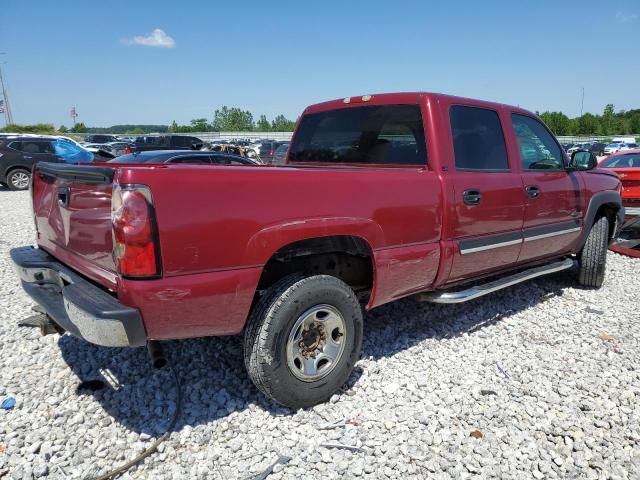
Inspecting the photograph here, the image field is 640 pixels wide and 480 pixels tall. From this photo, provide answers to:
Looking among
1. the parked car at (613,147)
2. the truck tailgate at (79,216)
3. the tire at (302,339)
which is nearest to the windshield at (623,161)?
the tire at (302,339)

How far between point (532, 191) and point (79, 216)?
3.49 metres

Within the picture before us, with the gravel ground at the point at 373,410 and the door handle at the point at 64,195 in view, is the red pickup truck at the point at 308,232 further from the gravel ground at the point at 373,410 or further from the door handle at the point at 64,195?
the gravel ground at the point at 373,410

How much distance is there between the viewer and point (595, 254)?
5172mm

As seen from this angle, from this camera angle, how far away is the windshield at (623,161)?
9.30 metres

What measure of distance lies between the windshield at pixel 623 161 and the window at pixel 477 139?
6.94 metres

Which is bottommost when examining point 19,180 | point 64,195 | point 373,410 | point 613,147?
point 373,410

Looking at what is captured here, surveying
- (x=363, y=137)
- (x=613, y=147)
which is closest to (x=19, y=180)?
(x=363, y=137)

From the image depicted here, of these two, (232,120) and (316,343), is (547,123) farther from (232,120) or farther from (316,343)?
(316,343)

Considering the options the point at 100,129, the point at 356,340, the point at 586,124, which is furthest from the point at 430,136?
the point at 100,129

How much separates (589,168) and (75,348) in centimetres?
496

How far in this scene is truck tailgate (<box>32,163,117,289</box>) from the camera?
2.35m

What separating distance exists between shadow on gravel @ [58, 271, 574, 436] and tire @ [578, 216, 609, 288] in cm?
110

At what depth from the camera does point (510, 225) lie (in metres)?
3.87

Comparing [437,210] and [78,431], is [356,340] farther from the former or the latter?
[78,431]
